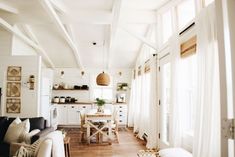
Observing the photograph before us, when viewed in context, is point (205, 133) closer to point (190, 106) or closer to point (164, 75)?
point (190, 106)

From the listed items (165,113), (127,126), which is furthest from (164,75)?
(127,126)

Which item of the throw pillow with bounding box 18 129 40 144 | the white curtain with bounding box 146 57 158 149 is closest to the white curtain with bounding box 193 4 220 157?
the white curtain with bounding box 146 57 158 149

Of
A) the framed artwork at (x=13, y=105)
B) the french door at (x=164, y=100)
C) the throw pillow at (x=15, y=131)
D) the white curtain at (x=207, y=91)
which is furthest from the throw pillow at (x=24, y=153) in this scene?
the framed artwork at (x=13, y=105)

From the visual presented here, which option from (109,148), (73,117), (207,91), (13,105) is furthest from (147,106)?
(13,105)

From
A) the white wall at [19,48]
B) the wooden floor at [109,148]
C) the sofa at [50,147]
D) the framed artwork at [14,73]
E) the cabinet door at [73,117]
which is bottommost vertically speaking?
the wooden floor at [109,148]

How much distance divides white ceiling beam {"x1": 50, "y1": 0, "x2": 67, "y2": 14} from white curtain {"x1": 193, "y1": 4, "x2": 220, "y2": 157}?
10.2ft

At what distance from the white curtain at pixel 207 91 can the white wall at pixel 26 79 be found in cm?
447

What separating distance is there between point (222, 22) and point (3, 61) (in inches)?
228

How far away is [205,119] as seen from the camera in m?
2.46

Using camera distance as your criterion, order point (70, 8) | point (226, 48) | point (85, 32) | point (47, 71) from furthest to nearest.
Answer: point (47, 71), point (85, 32), point (70, 8), point (226, 48)

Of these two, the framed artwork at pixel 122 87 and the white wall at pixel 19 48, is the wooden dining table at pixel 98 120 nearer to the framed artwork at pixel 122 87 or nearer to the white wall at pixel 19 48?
the white wall at pixel 19 48

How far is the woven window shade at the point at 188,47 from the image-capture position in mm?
3278

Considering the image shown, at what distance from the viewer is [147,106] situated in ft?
19.6

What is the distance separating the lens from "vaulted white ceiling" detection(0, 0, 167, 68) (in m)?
4.82
